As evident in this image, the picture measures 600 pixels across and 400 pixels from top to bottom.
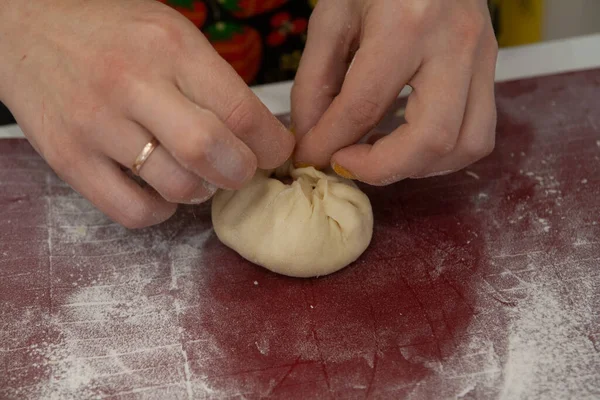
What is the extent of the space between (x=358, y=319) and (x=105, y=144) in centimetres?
55

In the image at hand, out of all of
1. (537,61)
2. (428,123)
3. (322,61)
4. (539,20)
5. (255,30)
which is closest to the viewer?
(428,123)

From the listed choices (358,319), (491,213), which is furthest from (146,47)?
(491,213)

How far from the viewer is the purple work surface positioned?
3.63 feet

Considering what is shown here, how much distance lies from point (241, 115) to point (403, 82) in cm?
30

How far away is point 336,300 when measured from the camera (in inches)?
48.8

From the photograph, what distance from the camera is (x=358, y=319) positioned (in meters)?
1.20

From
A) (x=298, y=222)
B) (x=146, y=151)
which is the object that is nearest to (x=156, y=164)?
(x=146, y=151)

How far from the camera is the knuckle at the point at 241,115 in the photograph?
104cm

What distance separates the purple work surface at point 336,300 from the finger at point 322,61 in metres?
0.30

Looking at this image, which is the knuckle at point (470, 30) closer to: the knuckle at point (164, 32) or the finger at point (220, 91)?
the finger at point (220, 91)

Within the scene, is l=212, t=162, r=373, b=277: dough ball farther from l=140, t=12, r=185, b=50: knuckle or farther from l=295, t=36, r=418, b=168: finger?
l=140, t=12, r=185, b=50: knuckle

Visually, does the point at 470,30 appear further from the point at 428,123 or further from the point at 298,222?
the point at 298,222

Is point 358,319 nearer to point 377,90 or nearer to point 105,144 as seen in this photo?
point 377,90

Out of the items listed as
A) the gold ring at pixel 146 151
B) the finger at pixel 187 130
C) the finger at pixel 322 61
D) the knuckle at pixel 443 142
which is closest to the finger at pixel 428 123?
the knuckle at pixel 443 142
